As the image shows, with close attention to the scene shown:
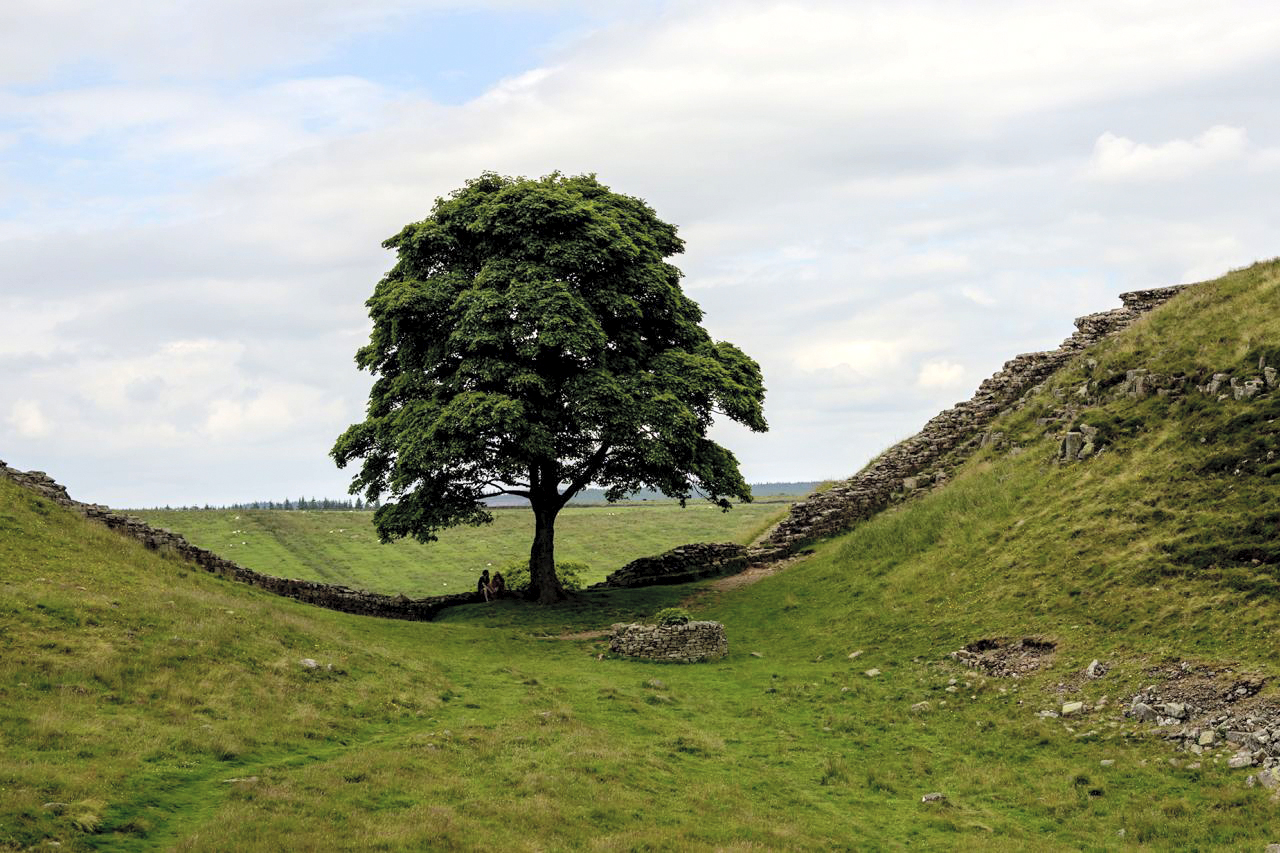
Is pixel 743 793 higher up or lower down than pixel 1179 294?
lower down

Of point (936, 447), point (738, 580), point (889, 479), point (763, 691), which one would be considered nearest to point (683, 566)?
point (738, 580)

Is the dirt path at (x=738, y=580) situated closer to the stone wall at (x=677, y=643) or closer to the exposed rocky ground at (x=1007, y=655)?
the stone wall at (x=677, y=643)

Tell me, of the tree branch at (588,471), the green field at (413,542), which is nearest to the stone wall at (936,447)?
the green field at (413,542)

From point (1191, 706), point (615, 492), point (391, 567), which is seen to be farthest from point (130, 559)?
point (391, 567)

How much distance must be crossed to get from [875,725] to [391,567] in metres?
54.4

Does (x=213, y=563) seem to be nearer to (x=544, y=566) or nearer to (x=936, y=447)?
(x=544, y=566)

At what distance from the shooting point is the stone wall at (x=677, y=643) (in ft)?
104

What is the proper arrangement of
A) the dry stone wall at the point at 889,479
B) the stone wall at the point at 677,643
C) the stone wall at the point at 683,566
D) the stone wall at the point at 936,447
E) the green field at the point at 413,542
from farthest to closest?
the green field at the point at 413,542 → the stone wall at the point at 683,566 → the stone wall at the point at 936,447 → the dry stone wall at the point at 889,479 → the stone wall at the point at 677,643

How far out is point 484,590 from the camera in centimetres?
4409

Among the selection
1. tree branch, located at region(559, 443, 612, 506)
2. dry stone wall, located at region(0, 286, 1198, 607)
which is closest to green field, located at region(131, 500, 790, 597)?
dry stone wall, located at region(0, 286, 1198, 607)

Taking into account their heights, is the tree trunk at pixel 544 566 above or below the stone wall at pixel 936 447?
below

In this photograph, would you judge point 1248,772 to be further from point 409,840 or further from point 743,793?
point 409,840

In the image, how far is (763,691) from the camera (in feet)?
90.0

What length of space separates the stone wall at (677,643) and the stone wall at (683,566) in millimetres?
14418
